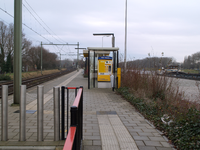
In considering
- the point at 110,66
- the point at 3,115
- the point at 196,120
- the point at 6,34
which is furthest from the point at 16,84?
the point at 6,34

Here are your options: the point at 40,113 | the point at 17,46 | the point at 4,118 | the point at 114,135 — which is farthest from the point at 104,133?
the point at 17,46

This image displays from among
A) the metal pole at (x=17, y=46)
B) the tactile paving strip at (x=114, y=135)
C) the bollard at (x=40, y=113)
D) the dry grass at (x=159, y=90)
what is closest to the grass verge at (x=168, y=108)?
the dry grass at (x=159, y=90)

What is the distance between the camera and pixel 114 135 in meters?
4.11

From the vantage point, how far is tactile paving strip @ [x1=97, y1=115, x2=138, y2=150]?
11.6 ft

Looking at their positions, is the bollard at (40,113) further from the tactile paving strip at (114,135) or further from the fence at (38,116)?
the tactile paving strip at (114,135)

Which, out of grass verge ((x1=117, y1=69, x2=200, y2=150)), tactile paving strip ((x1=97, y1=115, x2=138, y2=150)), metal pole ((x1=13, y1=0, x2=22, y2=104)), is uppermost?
metal pole ((x1=13, y1=0, x2=22, y2=104))

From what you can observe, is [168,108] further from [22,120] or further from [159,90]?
[22,120]

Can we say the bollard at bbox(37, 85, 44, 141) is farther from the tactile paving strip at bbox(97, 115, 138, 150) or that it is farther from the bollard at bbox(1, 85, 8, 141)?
the tactile paving strip at bbox(97, 115, 138, 150)

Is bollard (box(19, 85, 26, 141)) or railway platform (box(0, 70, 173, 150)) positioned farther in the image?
bollard (box(19, 85, 26, 141))

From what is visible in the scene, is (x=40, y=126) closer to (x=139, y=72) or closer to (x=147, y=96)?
(x=147, y=96)

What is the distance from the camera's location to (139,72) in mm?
9750

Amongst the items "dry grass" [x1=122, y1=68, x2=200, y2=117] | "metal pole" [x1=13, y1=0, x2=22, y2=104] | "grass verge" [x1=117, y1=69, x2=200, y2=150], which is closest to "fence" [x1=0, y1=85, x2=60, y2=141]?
"grass verge" [x1=117, y1=69, x2=200, y2=150]

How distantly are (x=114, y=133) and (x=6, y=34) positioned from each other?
120 feet

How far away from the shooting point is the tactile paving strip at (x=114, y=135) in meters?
3.54
